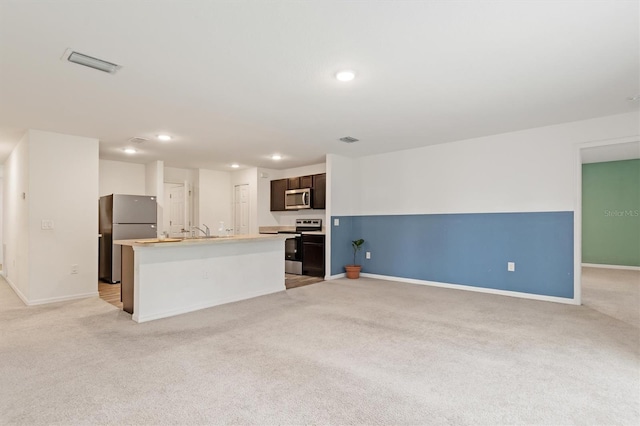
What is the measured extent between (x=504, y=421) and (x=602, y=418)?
57 cm

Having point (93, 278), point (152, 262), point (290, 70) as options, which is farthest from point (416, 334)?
point (93, 278)

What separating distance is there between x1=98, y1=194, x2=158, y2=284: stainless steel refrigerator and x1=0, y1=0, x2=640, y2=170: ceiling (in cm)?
158

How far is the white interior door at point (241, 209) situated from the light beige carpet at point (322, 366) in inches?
169

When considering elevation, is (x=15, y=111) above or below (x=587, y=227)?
above

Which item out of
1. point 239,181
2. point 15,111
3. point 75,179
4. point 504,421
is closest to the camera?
point 504,421

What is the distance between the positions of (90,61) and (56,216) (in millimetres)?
3112

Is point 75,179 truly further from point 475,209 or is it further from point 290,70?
point 475,209

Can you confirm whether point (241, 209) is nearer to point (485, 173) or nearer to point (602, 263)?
point (485, 173)

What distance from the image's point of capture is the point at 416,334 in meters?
3.34

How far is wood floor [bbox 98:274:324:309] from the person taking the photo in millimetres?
4875

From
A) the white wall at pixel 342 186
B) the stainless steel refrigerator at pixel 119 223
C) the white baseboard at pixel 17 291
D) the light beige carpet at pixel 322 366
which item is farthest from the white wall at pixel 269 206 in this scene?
the white baseboard at pixel 17 291

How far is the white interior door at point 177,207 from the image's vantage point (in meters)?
8.16

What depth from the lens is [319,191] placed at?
7.23 m

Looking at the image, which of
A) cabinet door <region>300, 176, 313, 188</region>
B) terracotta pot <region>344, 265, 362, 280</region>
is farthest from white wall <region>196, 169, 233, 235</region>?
terracotta pot <region>344, 265, 362, 280</region>
